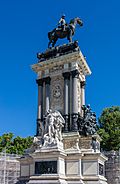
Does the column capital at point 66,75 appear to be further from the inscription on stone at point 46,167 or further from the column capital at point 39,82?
the inscription on stone at point 46,167

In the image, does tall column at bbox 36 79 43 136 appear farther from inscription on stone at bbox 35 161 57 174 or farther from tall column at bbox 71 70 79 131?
inscription on stone at bbox 35 161 57 174

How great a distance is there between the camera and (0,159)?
34344 mm

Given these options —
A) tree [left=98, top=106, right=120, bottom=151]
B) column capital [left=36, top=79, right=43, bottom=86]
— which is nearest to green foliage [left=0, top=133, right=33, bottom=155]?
tree [left=98, top=106, right=120, bottom=151]

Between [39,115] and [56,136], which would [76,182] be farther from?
[39,115]

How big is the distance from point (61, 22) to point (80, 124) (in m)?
8.99

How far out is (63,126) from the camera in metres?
21.2

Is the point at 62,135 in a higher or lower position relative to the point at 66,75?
lower

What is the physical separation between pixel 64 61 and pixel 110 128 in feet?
74.0

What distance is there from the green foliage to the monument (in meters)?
25.3

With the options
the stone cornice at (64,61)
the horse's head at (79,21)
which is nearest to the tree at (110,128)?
the stone cornice at (64,61)

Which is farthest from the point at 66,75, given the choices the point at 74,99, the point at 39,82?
the point at 39,82

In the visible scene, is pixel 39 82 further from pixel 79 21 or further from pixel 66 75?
pixel 79 21

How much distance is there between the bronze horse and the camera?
24219 millimetres

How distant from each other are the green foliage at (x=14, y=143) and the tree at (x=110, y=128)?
1192 centimetres
